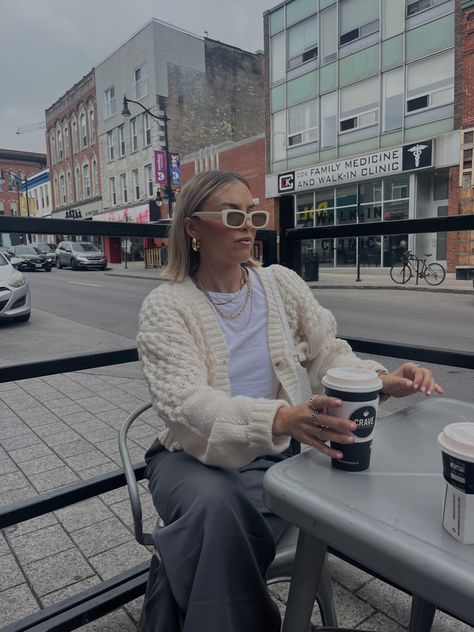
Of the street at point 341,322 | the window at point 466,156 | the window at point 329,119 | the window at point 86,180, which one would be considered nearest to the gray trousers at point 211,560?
the street at point 341,322

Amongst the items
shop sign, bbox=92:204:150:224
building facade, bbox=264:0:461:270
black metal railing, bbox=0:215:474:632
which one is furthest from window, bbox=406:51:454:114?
shop sign, bbox=92:204:150:224

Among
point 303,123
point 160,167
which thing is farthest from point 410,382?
point 160,167

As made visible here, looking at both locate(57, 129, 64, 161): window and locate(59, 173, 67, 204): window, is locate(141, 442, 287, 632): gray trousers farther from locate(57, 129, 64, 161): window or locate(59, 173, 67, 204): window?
locate(57, 129, 64, 161): window

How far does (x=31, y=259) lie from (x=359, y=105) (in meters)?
16.3

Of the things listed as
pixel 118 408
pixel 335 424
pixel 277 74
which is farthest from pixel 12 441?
pixel 277 74

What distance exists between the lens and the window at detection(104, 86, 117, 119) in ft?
105

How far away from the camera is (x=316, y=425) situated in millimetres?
1029

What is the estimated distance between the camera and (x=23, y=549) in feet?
7.34

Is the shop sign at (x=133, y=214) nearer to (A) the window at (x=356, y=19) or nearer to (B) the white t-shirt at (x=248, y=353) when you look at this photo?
(A) the window at (x=356, y=19)

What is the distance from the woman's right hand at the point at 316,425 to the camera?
0.96 meters

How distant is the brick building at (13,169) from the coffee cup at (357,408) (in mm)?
61987

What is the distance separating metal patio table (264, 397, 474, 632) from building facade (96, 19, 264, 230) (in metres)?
25.8

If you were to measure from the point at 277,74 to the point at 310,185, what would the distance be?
5.33 metres

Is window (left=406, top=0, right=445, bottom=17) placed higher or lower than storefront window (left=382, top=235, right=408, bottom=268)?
higher
